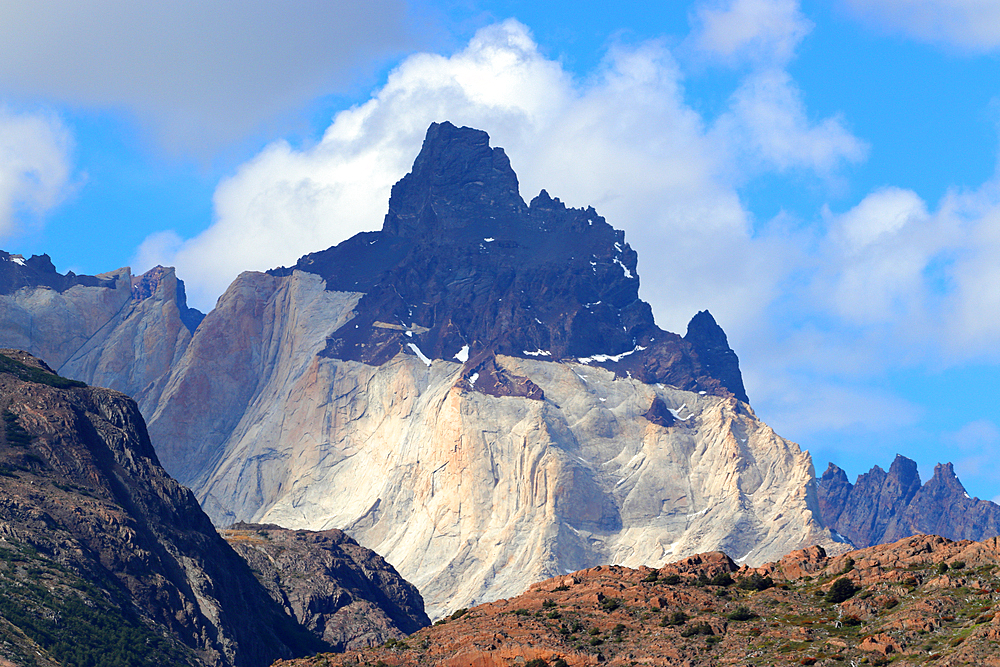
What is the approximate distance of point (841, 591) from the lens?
148000 millimetres

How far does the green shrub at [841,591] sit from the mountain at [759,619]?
149 millimetres

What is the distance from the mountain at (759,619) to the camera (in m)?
130

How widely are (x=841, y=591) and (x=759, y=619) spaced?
837 cm

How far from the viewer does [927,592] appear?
139625 millimetres

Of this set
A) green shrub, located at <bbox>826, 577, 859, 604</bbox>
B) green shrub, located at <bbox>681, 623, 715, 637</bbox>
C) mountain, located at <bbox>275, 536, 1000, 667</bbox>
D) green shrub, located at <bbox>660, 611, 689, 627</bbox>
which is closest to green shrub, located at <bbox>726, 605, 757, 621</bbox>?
mountain, located at <bbox>275, 536, 1000, 667</bbox>

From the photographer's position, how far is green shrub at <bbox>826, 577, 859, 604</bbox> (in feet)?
484

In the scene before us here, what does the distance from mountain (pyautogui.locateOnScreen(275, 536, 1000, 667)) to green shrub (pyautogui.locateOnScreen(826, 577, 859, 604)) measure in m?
0.15

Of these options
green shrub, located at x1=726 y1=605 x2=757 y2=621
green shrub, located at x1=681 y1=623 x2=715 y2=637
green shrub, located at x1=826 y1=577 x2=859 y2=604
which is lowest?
green shrub, located at x1=681 y1=623 x2=715 y2=637

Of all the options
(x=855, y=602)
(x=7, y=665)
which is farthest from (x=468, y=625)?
(x=7, y=665)

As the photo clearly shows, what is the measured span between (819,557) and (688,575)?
14.8 metres

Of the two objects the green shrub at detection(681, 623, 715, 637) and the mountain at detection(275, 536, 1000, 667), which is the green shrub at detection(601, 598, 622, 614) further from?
the green shrub at detection(681, 623, 715, 637)

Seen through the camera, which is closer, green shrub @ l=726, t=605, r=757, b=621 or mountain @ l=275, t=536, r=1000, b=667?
mountain @ l=275, t=536, r=1000, b=667

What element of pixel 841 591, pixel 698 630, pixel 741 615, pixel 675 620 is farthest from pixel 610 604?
pixel 841 591

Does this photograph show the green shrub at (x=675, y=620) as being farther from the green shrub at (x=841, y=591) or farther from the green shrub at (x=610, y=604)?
the green shrub at (x=841, y=591)
